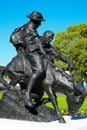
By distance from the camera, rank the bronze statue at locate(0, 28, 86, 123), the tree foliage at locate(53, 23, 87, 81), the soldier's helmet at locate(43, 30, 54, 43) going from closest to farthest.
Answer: the bronze statue at locate(0, 28, 86, 123) < the soldier's helmet at locate(43, 30, 54, 43) < the tree foliage at locate(53, 23, 87, 81)

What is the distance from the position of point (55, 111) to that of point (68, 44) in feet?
118

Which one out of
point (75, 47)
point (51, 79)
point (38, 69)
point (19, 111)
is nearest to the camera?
point (38, 69)

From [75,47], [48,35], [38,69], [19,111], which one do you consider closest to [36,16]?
[48,35]

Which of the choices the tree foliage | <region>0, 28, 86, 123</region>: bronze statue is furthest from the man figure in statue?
the tree foliage

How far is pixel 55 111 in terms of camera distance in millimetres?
9578

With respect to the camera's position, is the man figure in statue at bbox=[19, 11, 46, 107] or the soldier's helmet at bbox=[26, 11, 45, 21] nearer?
the man figure in statue at bbox=[19, 11, 46, 107]

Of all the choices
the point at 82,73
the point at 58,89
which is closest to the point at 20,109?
the point at 58,89

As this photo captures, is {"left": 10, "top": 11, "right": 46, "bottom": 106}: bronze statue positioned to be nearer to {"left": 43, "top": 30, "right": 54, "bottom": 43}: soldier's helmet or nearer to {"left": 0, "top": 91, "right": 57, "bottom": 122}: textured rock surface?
{"left": 43, "top": 30, "right": 54, "bottom": 43}: soldier's helmet

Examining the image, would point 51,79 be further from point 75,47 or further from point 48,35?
point 75,47

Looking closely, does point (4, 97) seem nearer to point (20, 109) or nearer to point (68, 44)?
point (20, 109)

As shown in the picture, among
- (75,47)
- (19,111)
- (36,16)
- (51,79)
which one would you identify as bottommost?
(75,47)

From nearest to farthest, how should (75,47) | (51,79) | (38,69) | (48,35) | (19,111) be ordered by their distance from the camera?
(38,69)
(19,111)
(51,79)
(48,35)
(75,47)

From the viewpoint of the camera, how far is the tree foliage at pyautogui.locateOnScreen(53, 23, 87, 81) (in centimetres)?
4356

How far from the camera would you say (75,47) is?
4459cm
